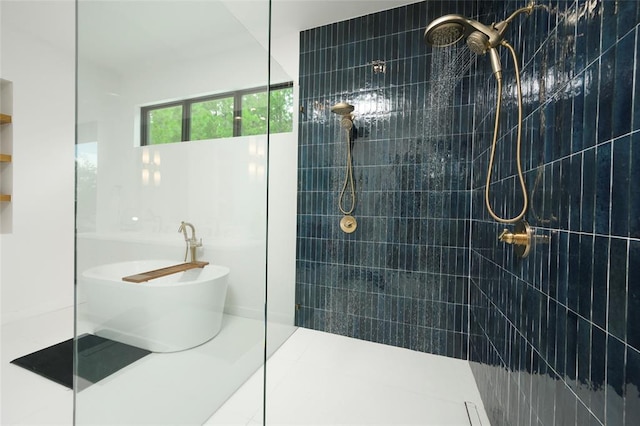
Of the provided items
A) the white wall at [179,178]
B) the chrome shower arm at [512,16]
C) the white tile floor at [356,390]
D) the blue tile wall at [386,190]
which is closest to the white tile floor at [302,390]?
the white tile floor at [356,390]

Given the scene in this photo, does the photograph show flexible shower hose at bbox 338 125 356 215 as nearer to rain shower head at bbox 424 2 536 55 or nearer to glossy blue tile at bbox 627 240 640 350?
rain shower head at bbox 424 2 536 55

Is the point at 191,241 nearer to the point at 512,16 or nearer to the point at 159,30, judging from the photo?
the point at 159,30

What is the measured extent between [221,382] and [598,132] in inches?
73.7

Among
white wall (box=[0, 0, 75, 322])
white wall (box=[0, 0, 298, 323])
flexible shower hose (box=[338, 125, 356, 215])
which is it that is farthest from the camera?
white wall (box=[0, 0, 75, 322])

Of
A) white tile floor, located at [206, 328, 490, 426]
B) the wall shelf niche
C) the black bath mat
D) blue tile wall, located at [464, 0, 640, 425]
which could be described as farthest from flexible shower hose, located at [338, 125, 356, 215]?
the wall shelf niche

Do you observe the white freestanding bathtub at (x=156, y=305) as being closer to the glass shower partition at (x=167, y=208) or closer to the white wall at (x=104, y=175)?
the glass shower partition at (x=167, y=208)

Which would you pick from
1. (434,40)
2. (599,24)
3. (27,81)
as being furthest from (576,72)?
(27,81)

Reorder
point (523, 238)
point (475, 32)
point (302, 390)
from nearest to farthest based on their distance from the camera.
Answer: point (523, 238) < point (475, 32) < point (302, 390)

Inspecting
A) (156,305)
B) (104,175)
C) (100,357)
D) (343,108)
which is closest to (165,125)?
(104,175)

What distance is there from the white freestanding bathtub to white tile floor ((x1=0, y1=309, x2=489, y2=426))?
3.4 inches

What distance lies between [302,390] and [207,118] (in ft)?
5.59

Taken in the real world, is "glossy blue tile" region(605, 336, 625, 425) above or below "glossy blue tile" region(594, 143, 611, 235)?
below

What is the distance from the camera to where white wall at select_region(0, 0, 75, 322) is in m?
2.60

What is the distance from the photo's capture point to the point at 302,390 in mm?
1760
